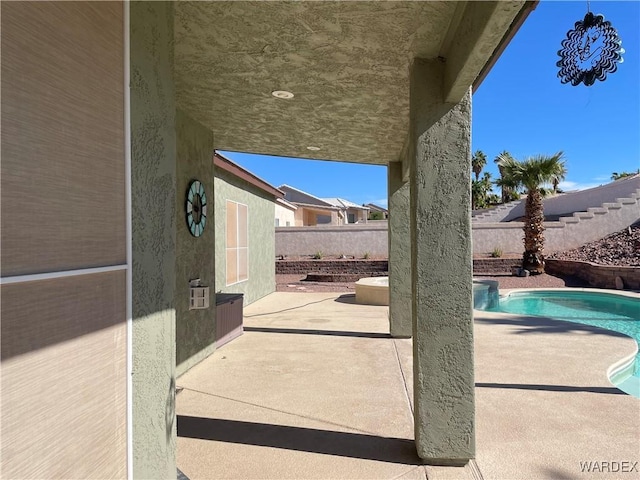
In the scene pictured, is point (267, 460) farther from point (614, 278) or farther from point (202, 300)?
point (614, 278)

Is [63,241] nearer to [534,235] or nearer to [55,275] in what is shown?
[55,275]

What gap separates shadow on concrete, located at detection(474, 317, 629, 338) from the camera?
7043mm

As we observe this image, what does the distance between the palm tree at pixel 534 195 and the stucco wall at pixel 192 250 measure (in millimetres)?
14532

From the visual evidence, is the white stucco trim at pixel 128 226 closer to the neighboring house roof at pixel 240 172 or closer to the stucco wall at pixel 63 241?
the stucco wall at pixel 63 241

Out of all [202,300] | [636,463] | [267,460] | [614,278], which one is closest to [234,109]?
[202,300]

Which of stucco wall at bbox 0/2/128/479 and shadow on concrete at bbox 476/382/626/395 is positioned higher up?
stucco wall at bbox 0/2/128/479

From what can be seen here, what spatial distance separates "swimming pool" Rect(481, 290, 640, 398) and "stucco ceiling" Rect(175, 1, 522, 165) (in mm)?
7657

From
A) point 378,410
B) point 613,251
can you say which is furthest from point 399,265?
point 613,251

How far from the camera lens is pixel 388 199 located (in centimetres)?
703

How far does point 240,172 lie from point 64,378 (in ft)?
25.0

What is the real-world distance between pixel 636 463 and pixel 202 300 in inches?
173

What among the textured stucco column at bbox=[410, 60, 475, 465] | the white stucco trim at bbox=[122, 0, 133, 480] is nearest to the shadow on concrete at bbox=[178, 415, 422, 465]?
the textured stucco column at bbox=[410, 60, 475, 465]

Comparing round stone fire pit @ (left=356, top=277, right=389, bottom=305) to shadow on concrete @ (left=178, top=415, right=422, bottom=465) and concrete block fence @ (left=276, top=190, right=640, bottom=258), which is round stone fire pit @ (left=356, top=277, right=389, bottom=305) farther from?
concrete block fence @ (left=276, top=190, right=640, bottom=258)

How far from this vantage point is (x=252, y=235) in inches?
411
